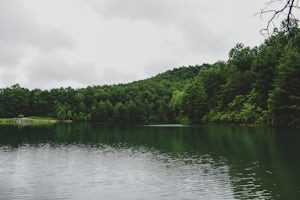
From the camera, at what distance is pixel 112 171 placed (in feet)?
77.8

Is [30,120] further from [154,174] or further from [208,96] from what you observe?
[154,174]

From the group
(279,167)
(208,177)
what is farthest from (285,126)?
(208,177)

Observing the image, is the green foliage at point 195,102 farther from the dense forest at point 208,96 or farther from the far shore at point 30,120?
the far shore at point 30,120

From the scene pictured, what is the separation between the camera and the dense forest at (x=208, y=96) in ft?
207

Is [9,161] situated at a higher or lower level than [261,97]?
lower

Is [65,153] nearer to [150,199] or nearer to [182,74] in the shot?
[150,199]

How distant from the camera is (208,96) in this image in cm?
10369

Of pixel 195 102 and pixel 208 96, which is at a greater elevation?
pixel 208 96

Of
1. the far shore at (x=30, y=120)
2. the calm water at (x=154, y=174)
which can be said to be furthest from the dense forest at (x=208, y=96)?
the calm water at (x=154, y=174)

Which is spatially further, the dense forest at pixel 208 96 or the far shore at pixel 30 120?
the far shore at pixel 30 120

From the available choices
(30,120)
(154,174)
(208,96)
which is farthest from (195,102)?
(154,174)

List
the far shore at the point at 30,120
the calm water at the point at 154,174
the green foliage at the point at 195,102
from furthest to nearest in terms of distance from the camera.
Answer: the far shore at the point at 30,120 → the green foliage at the point at 195,102 → the calm water at the point at 154,174

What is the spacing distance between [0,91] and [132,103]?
6873 centimetres

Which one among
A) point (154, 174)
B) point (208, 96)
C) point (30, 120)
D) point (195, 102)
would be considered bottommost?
point (154, 174)
